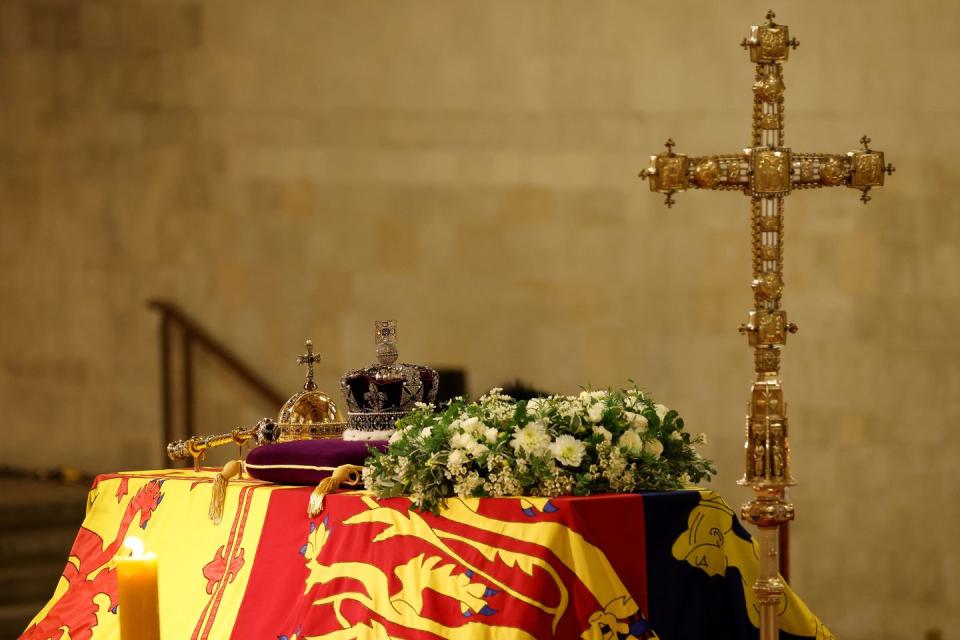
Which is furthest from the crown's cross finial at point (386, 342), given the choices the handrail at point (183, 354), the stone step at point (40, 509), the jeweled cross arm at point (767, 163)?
the handrail at point (183, 354)

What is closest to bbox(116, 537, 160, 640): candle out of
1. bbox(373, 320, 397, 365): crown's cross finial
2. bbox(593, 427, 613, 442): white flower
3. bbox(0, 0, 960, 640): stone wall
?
bbox(593, 427, 613, 442): white flower

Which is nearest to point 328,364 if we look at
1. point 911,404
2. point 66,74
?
point 66,74

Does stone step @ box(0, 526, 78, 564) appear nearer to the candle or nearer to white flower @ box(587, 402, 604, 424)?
white flower @ box(587, 402, 604, 424)

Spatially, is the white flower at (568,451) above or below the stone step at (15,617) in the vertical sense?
above

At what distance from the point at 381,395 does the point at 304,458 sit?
0.31 meters

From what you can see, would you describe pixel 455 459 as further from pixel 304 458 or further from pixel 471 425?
pixel 304 458

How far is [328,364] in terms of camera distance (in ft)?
24.6

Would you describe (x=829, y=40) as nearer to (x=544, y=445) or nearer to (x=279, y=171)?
(x=279, y=171)

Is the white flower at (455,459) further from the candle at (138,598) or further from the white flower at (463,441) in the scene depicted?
the candle at (138,598)

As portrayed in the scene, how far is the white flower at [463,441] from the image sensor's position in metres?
3.31

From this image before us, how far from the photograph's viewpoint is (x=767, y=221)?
10.7ft

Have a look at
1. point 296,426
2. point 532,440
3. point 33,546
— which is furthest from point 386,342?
point 33,546

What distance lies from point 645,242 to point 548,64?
1042 millimetres

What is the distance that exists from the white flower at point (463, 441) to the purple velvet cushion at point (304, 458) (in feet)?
1.38
